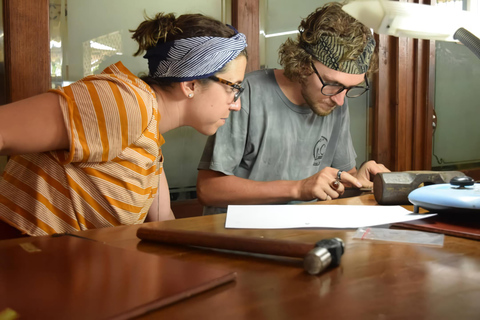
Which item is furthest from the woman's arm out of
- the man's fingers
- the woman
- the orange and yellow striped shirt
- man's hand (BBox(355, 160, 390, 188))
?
man's hand (BBox(355, 160, 390, 188))

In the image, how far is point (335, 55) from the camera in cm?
184

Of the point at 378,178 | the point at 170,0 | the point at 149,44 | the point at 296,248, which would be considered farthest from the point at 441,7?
the point at 170,0

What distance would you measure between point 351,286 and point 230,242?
178 millimetres

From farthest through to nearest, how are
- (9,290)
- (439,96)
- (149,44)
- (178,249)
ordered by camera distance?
(439,96) → (149,44) → (178,249) → (9,290)

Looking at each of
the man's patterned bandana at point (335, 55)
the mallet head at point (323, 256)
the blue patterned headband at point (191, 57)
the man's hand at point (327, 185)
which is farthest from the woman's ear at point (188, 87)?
the mallet head at point (323, 256)

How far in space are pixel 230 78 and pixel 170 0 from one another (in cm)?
70

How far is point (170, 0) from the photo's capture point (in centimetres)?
204

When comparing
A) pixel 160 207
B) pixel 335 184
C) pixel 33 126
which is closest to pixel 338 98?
pixel 335 184

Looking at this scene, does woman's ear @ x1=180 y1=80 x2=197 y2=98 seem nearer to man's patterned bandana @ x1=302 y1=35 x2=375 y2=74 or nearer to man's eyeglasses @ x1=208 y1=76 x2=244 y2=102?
Answer: man's eyeglasses @ x1=208 y1=76 x2=244 y2=102

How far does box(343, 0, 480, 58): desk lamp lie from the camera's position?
87cm

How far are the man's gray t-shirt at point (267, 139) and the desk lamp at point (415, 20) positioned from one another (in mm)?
925

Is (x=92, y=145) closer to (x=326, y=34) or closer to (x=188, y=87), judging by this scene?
(x=188, y=87)

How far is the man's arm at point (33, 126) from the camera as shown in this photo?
0.95 metres

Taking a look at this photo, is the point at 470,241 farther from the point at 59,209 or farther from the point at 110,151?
the point at 59,209
